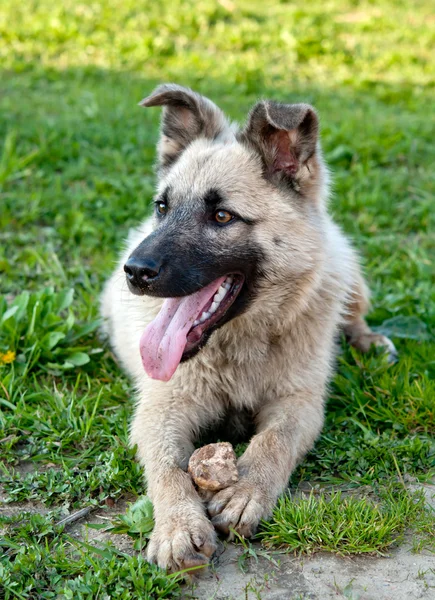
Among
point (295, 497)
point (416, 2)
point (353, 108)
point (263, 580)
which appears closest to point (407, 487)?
point (295, 497)

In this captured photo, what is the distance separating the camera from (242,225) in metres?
3.64

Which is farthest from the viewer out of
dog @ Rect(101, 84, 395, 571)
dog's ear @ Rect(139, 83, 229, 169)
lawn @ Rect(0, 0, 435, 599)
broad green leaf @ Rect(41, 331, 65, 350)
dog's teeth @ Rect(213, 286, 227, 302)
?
broad green leaf @ Rect(41, 331, 65, 350)

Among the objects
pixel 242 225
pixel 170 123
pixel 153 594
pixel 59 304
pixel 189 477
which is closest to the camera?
pixel 153 594

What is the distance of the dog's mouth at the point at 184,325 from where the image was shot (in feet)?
11.6

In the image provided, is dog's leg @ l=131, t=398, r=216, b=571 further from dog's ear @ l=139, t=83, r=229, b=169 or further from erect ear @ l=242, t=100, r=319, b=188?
dog's ear @ l=139, t=83, r=229, b=169

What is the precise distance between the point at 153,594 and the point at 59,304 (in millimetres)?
2408

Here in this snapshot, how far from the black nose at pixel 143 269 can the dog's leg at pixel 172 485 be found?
2.30 ft

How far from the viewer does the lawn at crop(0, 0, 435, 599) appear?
3.16 m

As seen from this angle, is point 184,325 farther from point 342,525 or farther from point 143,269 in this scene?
point 342,525

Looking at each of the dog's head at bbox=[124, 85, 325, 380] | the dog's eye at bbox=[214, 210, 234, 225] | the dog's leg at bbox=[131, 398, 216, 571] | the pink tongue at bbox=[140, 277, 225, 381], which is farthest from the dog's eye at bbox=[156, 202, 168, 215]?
the dog's leg at bbox=[131, 398, 216, 571]

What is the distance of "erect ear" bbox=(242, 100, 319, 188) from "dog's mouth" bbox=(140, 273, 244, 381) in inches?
23.7

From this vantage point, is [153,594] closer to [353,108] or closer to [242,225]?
[242,225]

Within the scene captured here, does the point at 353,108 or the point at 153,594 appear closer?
the point at 153,594

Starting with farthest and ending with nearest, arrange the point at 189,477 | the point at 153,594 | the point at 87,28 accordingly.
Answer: the point at 87,28, the point at 189,477, the point at 153,594
